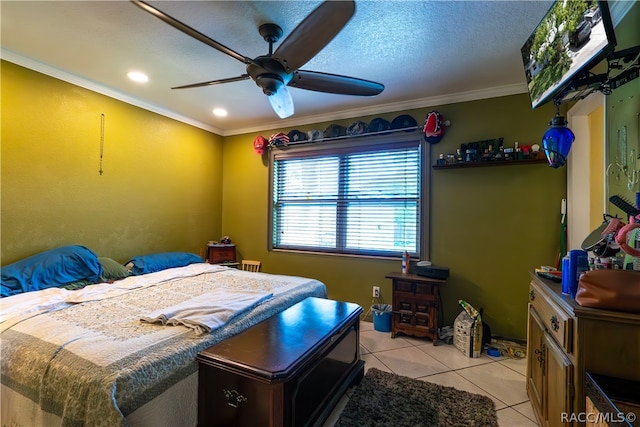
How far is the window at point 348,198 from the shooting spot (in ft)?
11.4


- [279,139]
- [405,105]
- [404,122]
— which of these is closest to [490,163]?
[404,122]

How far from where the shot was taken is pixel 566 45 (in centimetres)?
143

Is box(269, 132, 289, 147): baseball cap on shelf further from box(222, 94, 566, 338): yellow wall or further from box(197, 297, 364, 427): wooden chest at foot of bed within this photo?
box(197, 297, 364, 427): wooden chest at foot of bed

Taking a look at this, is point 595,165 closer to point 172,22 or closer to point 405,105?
point 405,105

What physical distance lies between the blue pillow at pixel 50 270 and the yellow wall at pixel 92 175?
227mm

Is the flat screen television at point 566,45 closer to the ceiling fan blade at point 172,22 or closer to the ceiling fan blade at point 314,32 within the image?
the ceiling fan blade at point 314,32

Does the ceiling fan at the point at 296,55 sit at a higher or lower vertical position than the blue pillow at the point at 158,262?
higher

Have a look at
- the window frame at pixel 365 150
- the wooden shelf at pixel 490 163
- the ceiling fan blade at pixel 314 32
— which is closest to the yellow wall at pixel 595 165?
the wooden shelf at pixel 490 163

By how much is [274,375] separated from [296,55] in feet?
5.77

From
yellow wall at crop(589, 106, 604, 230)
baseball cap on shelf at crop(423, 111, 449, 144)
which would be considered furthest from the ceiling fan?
yellow wall at crop(589, 106, 604, 230)

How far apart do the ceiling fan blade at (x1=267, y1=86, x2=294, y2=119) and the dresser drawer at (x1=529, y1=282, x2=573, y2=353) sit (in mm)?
2098

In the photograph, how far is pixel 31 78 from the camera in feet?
8.44

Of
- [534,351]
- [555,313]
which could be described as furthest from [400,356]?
[555,313]

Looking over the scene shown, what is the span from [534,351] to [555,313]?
0.69 meters
